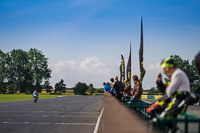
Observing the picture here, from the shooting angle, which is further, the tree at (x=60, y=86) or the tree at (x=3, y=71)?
the tree at (x=60, y=86)

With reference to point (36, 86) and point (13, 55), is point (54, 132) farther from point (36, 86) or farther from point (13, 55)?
point (13, 55)

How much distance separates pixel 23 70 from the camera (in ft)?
407

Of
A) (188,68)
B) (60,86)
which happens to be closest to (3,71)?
(60,86)

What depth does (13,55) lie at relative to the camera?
126 m

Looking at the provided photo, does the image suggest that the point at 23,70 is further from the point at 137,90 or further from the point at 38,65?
the point at 137,90

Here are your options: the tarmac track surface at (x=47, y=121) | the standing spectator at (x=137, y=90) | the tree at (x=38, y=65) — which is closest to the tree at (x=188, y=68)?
the tree at (x=38, y=65)

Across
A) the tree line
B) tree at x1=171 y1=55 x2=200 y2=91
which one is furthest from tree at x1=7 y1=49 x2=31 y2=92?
tree at x1=171 y1=55 x2=200 y2=91

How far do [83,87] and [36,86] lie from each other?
103 ft

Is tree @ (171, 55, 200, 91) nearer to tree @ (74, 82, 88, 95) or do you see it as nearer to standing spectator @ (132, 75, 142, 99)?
tree @ (74, 82, 88, 95)

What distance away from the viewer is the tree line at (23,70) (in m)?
121

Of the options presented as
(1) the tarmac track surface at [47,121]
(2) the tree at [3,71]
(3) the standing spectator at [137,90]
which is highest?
(2) the tree at [3,71]

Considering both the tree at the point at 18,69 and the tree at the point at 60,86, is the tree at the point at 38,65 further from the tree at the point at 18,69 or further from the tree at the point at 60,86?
the tree at the point at 60,86

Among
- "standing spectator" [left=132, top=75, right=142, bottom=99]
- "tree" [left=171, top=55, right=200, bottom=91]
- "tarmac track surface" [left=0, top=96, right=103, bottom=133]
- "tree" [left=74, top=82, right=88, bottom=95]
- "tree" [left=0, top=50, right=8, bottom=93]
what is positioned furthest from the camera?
Answer: "tree" [left=74, top=82, right=88, bottom=95]

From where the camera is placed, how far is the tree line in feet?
397
